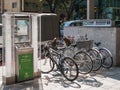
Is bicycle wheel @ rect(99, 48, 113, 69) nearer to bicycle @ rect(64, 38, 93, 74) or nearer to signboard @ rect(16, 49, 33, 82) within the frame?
bicycle @ rect(64, 38, 93, 74)

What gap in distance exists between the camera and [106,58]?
887cm

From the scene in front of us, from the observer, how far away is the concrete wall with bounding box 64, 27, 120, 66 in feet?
29.5

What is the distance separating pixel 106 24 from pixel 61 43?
1.81m

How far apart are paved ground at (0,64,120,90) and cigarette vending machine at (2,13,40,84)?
0.25 metres

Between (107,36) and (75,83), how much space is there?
2931 millimetres

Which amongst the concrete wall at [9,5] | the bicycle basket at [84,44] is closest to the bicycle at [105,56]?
the bicycle basket at [84,44]

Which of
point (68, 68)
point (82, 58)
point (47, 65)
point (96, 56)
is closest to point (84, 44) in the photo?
point (82, 58)

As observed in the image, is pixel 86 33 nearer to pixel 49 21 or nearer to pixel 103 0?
pixel 49 21

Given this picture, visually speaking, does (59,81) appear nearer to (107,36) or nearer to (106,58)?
(106,58)

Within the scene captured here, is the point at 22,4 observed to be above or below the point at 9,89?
above

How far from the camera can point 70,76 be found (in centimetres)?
727

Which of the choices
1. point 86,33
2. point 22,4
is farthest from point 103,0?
point 86,33

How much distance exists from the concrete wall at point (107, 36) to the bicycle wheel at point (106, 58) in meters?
0.28

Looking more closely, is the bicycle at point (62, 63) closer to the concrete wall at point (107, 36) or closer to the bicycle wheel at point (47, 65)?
the bicycle wheel at point (47, 65)
